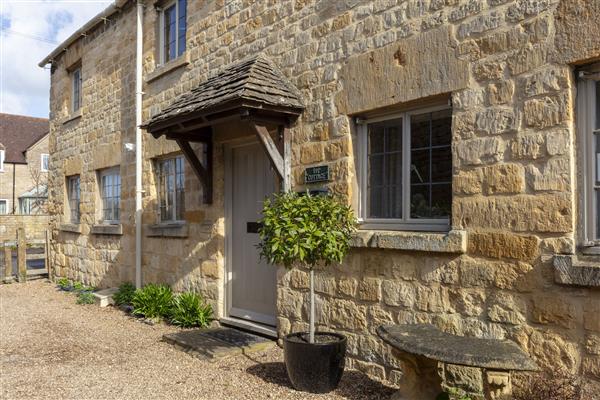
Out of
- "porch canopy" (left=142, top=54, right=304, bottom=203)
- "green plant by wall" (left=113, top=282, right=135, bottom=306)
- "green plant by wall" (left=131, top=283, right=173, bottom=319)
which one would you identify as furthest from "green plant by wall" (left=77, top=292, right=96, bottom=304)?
"porch canopy" (left=142, top=54, right=304, bottom=203)

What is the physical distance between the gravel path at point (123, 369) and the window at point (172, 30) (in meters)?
4.30

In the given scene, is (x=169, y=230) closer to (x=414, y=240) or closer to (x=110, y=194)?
(x=110, y=194)

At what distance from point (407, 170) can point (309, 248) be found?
1163 millimetres

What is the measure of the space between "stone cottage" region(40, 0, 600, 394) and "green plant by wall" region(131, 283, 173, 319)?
281 millimetres

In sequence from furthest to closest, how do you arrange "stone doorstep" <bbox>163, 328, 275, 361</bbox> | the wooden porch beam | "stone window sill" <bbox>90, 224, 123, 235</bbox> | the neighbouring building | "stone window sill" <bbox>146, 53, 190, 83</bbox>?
the neighbouring building, "stone window sill" <bbox>90, 224, 123, 235</bbox>, "stone window sill" <bbox>146, 53, 190, 83</bbox>, "stone doorstep" <bbox>163, 328, 275, 361</bbox>, the wooden porch beam

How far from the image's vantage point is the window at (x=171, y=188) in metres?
8.09

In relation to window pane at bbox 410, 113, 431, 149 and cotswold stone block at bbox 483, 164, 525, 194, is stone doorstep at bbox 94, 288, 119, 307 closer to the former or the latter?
window pane at bbox 410, 113, 431, 149

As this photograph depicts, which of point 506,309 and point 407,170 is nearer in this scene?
point 506,309

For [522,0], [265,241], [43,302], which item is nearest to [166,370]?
[265,241]

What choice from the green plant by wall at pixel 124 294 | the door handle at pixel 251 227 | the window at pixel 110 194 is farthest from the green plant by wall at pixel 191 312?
the window at pixel 110 194

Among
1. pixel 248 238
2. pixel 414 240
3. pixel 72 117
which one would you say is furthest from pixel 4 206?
pixel 414 240

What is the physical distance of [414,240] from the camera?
432 cm

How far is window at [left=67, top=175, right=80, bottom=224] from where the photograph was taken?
38.9ft

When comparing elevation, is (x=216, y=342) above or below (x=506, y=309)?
below
